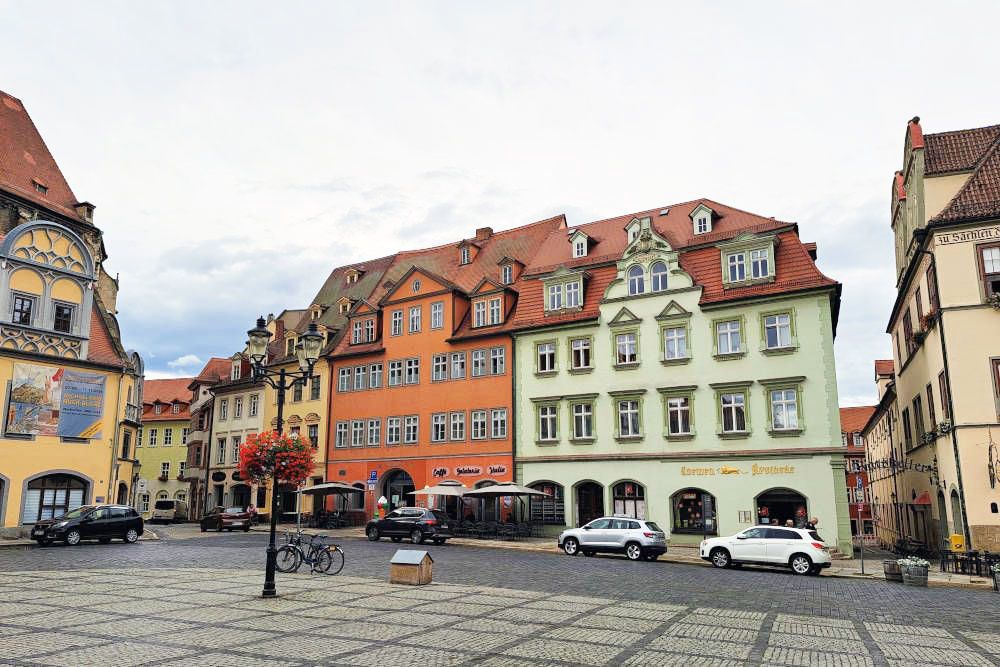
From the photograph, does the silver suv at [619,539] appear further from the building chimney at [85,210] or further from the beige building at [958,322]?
the building chimney at [85,210]

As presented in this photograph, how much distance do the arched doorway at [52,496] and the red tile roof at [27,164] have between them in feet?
45.0

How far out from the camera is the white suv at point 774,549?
78.0 feet

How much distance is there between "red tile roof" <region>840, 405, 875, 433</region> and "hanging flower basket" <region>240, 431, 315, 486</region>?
80827 millimetres

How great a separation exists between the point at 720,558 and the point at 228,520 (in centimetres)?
3063

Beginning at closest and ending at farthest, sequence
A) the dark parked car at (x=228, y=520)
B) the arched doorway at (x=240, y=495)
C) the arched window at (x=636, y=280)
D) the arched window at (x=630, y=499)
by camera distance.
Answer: the arched window at (x=630, y=499) → the arched window at (x=636, y=280) → the dark parked car at (x=228, y=520) → the arched doorway at (x=240, y=495)

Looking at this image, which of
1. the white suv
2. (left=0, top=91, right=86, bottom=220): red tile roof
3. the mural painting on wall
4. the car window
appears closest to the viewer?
the white suv

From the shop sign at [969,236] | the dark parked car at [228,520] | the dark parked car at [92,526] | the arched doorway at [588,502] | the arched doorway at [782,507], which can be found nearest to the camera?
the shop sign at [969,236]

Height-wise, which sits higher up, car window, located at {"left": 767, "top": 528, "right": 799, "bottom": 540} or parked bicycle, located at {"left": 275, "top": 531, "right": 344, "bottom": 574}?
car window, located at {"left": 767, "top": 528, "right": 799, "bottom": 540}

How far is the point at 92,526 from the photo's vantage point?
3180 centimetres

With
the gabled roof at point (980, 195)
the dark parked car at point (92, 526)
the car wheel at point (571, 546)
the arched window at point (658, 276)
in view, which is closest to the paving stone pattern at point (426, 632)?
the car wheel at point (571, 546)

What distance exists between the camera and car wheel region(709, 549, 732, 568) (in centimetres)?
2555

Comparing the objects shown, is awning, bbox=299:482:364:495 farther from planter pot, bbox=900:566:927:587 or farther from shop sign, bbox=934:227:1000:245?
shop sign, bbox=934:227:1000:245

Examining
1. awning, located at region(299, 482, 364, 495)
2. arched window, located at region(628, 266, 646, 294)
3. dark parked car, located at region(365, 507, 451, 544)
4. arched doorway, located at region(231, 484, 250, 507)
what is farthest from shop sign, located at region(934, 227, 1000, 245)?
arched doorway, located at region(231, 484, 250, 507)

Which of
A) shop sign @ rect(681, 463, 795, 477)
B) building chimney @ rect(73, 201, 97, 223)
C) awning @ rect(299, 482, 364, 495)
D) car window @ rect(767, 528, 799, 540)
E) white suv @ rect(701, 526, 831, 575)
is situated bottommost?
white suv @ rect(701, 526, 831, 575)
